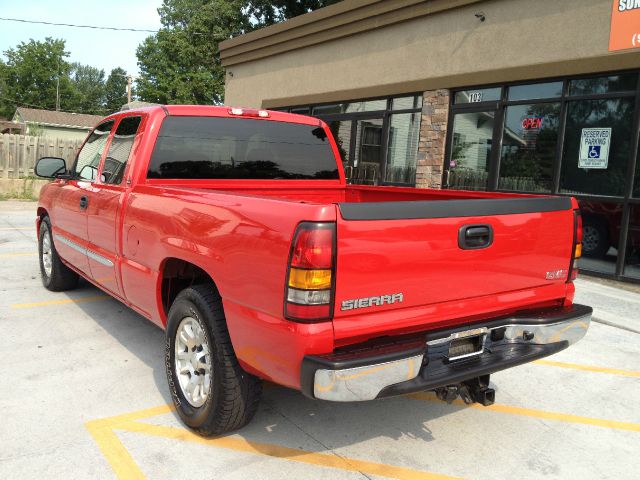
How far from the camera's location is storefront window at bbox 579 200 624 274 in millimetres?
7877

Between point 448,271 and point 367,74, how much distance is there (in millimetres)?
9707

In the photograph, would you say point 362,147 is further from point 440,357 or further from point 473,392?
point 440,357

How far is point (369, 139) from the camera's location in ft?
39.2

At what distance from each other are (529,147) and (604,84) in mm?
1419

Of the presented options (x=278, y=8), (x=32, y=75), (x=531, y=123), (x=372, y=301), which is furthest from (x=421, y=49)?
(x=32, y=75)

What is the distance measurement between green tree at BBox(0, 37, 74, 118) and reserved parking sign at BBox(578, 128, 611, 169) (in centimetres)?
7456

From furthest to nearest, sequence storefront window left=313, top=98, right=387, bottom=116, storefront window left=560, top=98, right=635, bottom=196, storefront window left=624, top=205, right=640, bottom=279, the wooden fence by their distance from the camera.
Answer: the wooden fence, storefront window left=313, top=98, right=387, bottom=116, storefront window left=560, top=98, right=635, bottom=196, storefront window left=624, top=205, right=640, bottom=279

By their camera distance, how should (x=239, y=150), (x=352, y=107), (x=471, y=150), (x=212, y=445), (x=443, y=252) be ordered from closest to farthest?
1. (x=443, y=252)
2. (x=212, y=445)
3. (x=239, y=150)
4. (x=471, y=150)
5. (x=352, y=107)

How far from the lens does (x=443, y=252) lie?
2.71 m

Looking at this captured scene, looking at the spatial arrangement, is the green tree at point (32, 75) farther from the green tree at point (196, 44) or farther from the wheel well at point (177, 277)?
the wheel well at point (177, 277)

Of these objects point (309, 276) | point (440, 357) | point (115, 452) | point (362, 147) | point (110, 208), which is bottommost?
point (115, 452)

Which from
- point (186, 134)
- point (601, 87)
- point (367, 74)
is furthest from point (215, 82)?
point (186, 134)

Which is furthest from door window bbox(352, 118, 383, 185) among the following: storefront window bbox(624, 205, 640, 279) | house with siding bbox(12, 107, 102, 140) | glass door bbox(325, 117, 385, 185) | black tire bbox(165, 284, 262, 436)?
house with siding bbox(12, 107, 102, 140)

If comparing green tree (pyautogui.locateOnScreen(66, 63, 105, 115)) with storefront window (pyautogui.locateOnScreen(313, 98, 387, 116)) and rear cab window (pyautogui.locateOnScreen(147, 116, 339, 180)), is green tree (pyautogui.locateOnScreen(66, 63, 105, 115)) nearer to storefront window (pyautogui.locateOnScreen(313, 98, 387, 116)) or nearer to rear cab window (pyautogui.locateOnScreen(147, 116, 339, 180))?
storefront window (pyautogui.locateOnScreen(313, 98, 387, 116))
